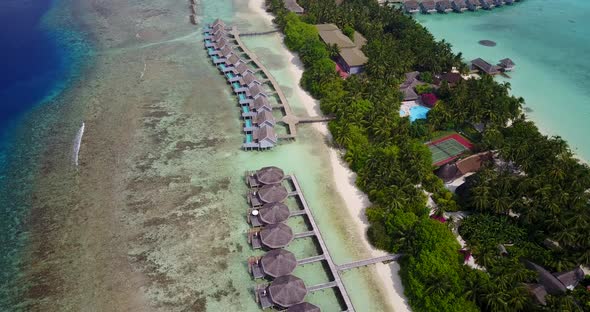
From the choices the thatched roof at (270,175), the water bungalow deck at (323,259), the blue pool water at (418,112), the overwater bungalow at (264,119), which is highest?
the overwater bungalow at (264,119)

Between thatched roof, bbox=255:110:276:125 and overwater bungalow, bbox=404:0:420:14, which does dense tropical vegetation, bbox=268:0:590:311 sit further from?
overwater bungalow, bbox=404:0:420:14

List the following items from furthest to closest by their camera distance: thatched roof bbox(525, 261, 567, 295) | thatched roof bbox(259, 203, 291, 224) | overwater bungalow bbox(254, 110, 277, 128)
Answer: overwater bungalow bbox(254, 110, 277, 128) → thatched roof bbox(259, 203, 291, 224) → thatched roof bbox(525, 261, 567, 295)

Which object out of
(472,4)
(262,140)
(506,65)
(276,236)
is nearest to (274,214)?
(276,236)

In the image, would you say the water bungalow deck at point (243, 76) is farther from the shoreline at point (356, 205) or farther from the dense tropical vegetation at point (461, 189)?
the dense tropical vegetation at point (461, 189)

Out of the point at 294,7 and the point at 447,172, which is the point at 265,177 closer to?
the point at 447,172

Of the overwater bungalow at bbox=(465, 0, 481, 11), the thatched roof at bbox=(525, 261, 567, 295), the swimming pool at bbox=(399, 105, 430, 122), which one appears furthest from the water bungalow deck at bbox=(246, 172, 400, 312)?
the overwater bungalow at bbox=(465, 0, 481, 11)

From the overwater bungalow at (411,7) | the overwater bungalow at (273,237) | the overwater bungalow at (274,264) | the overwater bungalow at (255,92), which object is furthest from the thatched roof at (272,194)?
the overwater bungalow at (411,7)

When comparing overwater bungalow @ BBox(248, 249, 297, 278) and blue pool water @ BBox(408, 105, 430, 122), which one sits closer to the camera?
overwater bungalow @ BBox(248, 249, 297, 278)
